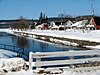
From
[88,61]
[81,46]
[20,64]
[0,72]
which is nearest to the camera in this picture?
[0,72]

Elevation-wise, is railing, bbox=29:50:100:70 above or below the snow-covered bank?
above

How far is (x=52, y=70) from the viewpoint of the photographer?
11.8 metres

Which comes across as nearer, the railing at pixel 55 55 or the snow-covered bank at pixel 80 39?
the railing at pixel 55 55

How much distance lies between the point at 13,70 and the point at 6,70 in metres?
0.33

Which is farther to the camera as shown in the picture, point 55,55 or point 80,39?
point 80,39

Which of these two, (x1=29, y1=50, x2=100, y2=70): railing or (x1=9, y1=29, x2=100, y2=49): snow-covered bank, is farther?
(x1=9, y1=29, x2=100, y2=49): snow-covered bank

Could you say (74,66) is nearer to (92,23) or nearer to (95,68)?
(95,68)

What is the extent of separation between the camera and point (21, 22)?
17550 cm

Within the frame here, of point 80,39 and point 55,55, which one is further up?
point 55,55

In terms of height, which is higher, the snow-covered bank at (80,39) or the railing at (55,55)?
the railing at (55,55)

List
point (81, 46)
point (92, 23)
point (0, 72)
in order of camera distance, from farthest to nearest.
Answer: point (92, 23)
point (81, 46)
point (0, 72)

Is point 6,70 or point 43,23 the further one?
point 43,23

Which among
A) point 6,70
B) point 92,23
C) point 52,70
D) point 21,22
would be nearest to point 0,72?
point 6,70

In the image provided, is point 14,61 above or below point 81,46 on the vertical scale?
above
